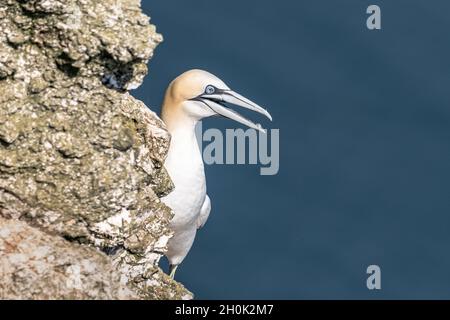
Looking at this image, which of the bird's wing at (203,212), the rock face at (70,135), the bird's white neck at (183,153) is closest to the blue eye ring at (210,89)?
the bird's white neck at (183,153)

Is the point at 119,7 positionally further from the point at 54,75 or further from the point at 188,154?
the point at 188,154

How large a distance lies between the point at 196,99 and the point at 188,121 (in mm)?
201

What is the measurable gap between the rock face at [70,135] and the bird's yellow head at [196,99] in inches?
137

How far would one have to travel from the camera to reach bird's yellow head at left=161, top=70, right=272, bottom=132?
471 inches

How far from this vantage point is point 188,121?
1211cm

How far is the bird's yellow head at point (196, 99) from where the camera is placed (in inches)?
471

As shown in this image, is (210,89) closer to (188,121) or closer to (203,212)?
(188,121)

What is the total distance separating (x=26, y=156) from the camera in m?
8.20

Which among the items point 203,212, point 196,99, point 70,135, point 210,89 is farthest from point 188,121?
point 70,135

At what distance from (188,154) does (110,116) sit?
3701 mm

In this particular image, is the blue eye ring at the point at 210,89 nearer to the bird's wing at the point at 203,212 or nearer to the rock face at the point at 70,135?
the bird's wing at the point at 203,212

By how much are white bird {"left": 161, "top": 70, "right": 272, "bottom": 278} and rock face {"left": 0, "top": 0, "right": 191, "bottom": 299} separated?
3440 millimetres

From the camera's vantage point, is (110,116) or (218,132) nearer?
Result: (110,116)
